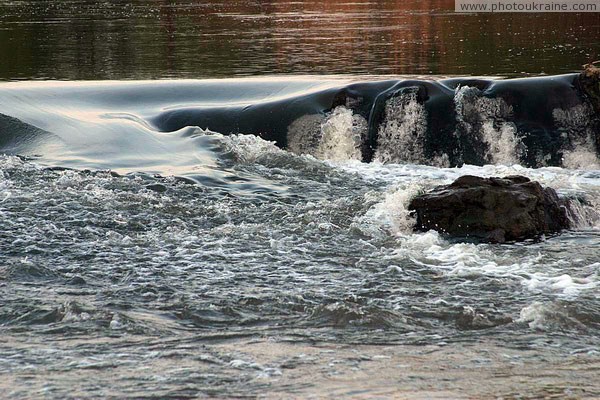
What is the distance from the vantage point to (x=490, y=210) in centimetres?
1148

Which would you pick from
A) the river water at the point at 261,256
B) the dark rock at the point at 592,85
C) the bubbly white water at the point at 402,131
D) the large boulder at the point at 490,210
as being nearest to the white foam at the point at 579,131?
the river water at the point at 261,256

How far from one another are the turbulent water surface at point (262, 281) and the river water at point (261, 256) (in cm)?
3

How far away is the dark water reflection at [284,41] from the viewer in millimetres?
24938

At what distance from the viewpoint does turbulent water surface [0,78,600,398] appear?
728cm

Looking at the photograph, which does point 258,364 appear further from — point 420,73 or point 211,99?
point 420,73

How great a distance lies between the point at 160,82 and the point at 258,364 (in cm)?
1476

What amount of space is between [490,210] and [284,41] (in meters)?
20.0

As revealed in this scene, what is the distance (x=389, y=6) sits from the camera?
44625 mm

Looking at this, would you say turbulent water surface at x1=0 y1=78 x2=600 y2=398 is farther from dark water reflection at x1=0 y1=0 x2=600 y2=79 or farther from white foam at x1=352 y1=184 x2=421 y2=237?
dark water reflection at x1=0 y1=0 x2=600 y2=79

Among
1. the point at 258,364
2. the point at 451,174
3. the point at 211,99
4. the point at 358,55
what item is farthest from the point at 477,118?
the point at 258,364

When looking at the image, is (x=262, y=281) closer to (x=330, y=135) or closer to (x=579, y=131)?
(x=330, y=135)

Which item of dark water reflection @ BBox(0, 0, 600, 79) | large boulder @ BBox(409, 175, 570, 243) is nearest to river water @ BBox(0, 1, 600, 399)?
large boulder @ BBox(409, 175, 570, 243)

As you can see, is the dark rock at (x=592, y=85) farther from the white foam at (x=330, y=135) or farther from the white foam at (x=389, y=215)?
the white foam at (x=389, y=215)

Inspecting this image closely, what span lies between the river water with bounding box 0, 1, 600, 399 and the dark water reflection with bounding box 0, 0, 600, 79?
760 millimetres
